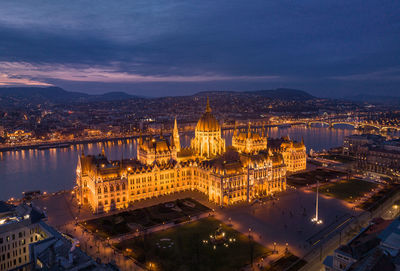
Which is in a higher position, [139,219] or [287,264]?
[139,219]

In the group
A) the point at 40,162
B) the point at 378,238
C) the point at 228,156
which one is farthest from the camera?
the point at 40,162

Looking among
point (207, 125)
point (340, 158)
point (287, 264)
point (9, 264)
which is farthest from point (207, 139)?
point (9, 264)

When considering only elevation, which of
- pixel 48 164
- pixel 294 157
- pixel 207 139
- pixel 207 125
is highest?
pixel 207 125

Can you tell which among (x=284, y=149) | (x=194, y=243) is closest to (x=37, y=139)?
(x=284, y=149)

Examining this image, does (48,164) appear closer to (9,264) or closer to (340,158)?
(9,264)

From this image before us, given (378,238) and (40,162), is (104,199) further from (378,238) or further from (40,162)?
(40,162)

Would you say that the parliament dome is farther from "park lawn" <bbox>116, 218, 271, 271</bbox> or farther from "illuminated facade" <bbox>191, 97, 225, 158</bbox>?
"park lawn" <bbox>116, 218, 271, 271</bbox>

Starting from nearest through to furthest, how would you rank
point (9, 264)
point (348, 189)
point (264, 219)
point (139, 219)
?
point (9, 264), point (139, 219), point (264, 219), point (348, 189)
